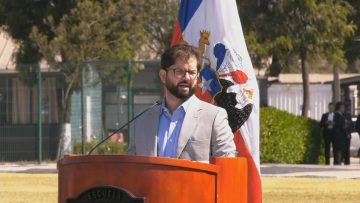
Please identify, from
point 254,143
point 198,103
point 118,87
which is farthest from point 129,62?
point 198,103

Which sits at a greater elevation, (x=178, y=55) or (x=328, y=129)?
(x=178, y=55)

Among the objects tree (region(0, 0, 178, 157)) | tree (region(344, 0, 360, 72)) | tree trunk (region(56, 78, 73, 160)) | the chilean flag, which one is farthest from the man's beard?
tree (region(344, 0, 360, 72))

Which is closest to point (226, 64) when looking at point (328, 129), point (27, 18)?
point (328, 129)

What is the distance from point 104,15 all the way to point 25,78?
3.26 m

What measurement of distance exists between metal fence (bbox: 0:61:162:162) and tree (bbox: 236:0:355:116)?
5.82m

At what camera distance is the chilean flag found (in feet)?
33.0

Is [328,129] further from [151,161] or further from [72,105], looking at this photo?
[151,161]

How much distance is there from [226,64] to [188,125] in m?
3.96

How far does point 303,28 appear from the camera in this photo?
35.2 meters

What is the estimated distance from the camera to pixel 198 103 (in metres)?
6.34

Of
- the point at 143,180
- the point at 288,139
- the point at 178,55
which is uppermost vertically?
the point at 178,55

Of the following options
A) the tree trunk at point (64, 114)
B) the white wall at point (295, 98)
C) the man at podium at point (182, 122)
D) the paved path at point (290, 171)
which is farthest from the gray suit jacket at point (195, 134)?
the white wall at point (295, 98)

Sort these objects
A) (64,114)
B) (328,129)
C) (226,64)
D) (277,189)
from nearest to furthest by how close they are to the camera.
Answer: (226,64) < (277,189) < (328,129) < (64,114)

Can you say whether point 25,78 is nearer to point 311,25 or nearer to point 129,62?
point 129,62
